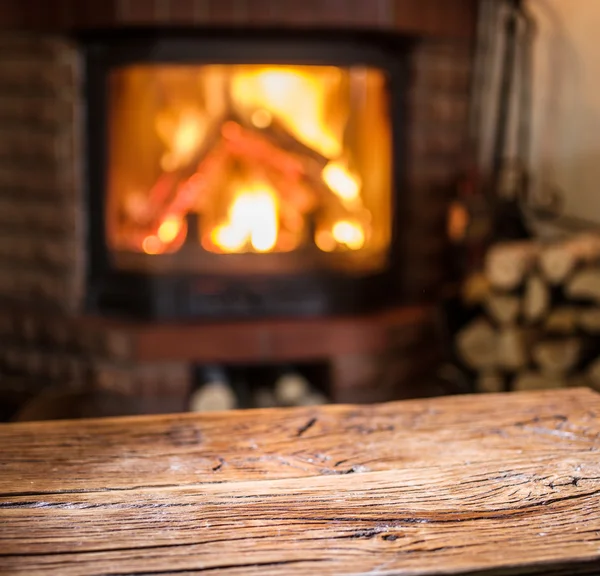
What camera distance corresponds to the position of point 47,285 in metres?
2.47

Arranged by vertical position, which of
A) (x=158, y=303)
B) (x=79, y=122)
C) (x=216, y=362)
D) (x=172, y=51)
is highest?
(x=172, y=51)

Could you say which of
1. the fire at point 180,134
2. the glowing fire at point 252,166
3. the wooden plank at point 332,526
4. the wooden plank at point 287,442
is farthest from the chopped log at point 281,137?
the wooden plank at point 332,526

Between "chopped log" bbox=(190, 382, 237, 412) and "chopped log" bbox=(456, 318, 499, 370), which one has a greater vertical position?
"chopped log" bbox=(456, 318, 499, 370)

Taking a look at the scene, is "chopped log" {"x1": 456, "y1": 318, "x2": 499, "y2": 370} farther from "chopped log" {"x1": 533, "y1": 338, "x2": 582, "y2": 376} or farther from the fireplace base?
the fireplace base

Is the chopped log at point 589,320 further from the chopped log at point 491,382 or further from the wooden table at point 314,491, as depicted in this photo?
the wooden table at point 314,491

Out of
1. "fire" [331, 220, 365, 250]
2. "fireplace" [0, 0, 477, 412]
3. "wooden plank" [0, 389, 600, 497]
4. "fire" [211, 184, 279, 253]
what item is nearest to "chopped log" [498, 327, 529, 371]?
"fireplace" [0, 0, 477, 412]

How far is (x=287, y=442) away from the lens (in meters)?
0.86

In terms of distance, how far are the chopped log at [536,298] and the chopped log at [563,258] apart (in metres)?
0.03

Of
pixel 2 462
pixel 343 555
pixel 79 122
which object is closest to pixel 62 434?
pixel 2 462

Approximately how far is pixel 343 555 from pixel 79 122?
195 cm

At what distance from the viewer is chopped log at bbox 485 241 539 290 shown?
198 centimetres

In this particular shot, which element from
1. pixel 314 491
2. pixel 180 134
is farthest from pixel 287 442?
pixel 180 134

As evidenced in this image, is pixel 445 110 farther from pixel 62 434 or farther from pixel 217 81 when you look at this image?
pixel 62 434

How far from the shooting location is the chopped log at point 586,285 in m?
1.89
